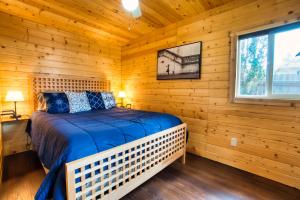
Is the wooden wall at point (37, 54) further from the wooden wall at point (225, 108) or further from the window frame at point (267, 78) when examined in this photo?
the window frame at point (267, 78)

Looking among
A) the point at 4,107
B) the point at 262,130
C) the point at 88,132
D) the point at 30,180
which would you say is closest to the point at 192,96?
the point at 262,130

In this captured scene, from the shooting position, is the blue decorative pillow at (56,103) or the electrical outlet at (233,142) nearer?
the electrical outlet at (233,142)

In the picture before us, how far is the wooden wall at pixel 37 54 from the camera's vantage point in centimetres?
256

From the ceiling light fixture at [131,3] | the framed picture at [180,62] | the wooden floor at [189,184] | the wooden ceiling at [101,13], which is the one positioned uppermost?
the wooden ceiling at [101,13]

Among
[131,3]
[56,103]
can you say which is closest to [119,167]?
[56,103]

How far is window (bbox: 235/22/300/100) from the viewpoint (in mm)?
1855

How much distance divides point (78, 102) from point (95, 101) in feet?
1.03

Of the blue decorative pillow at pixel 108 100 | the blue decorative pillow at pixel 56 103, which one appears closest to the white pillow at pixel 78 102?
the blue decorative pillow at pixel 56 103

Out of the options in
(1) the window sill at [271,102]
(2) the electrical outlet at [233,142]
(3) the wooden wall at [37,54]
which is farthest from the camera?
(3) the wooden wall at [37,54]

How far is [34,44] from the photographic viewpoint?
2805 mm

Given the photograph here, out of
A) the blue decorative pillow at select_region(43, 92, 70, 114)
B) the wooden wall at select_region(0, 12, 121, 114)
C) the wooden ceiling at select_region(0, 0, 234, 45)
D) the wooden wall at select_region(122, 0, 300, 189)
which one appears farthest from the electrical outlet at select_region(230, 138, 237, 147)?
the wooden wall at select_region(0, 12, 121, 114)

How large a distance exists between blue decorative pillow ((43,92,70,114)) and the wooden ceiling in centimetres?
132

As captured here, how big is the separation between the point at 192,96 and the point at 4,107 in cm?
310

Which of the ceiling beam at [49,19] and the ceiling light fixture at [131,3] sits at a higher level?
the ceiling beam at [49,19]
